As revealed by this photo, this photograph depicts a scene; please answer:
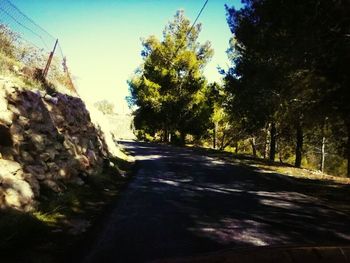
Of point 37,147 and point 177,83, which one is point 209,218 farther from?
point 177,83

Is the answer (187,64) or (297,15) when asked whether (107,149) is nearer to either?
(297,15)

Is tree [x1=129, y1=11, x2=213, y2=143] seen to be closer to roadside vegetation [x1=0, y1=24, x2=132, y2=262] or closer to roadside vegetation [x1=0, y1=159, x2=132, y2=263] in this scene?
roadside vegetation [x1=0, y1=24, x2=132, y2=262]

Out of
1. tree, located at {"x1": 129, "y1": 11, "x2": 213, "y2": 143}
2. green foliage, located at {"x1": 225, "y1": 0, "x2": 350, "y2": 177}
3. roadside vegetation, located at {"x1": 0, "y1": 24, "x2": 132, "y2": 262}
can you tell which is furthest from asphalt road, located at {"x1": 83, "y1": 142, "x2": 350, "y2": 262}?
tree, located at {"x1": 129, "y1": 11, "x2": 213, "y2": 143}

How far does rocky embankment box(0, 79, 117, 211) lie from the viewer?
8.10m

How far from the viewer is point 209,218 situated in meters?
9.02

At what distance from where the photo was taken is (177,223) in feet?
28.0

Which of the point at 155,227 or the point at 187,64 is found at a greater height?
the point at 187,64

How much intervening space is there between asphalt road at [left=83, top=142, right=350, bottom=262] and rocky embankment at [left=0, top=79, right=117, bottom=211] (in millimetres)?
1769

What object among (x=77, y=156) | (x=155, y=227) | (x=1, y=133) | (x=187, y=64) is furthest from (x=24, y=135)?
(x=187, y=64)

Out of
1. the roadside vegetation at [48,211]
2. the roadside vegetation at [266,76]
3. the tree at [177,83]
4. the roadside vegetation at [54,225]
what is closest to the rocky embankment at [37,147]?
the roadside vegetation at [48,211]

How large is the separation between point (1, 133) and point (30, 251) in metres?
3.20

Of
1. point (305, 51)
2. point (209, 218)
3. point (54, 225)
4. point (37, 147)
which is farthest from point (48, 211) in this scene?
point (305, 51)

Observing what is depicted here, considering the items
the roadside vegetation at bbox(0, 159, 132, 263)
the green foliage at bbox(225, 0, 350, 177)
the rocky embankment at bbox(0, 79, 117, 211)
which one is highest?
the green foliage at bbox(225, 0, 350, 177)

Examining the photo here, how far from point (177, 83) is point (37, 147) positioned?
103 feet
